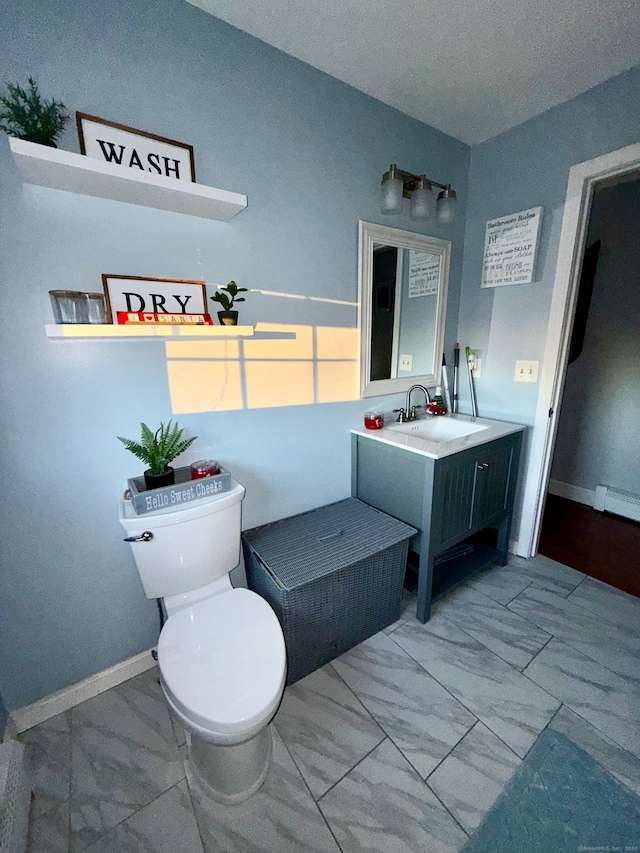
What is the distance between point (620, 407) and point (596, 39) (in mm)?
2164

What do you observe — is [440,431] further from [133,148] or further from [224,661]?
[133,148]

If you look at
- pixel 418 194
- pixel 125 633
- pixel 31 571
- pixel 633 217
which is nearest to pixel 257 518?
pixel 125 633

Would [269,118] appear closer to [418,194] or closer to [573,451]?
[418,194]

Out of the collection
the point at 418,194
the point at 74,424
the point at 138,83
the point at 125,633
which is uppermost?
the point at 138,83

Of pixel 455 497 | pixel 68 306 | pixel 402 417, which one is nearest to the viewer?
pixel 68 306

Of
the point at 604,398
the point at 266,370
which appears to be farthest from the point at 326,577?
the point at 604,398

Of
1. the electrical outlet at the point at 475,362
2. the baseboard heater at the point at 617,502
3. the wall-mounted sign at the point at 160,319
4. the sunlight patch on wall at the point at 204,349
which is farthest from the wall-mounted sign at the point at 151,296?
the baseboard heater at the point at 617,502

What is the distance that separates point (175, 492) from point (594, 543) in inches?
104

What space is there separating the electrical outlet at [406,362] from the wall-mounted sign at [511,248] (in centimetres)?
66

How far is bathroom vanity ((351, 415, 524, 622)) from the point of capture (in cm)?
153

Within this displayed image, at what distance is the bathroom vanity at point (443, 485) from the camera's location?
5.02ft

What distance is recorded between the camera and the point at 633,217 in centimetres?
236

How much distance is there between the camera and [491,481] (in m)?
1.80

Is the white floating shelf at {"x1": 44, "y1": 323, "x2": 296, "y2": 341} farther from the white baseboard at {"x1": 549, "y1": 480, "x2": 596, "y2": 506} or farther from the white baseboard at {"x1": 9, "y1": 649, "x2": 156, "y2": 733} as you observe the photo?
the white baseboard at {"x1": 549, "y1": 480, "x2": 596, "y2": 506}
